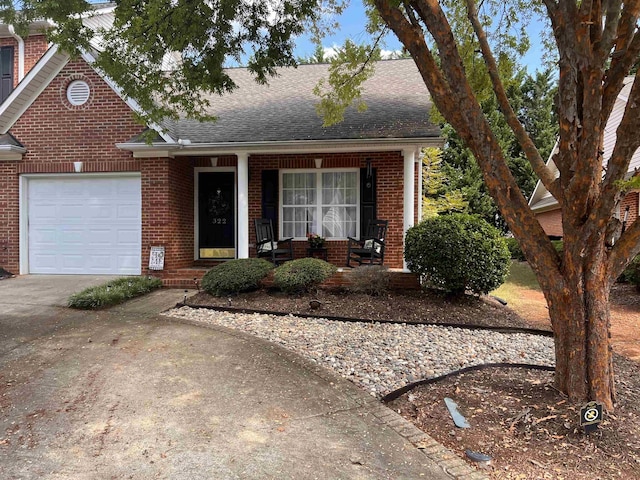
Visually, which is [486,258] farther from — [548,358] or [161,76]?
[161,76]

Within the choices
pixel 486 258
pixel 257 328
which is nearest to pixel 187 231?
pixel 257 328

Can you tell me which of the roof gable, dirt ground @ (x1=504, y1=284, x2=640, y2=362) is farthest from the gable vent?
dirt ground @ (x1=504, y1=284, x2=640, y2=362)

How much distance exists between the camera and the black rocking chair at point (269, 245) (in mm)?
8852

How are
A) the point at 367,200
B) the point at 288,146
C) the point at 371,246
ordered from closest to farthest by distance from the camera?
the point at 288,146 < the point at 371,246 < the point at 367,200

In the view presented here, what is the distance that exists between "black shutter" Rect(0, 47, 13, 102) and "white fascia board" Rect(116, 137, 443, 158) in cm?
557

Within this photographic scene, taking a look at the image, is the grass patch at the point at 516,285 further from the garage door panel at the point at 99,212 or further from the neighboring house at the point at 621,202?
the garage door panel at the point at 99,212

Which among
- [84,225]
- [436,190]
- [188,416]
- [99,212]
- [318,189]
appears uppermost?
[436,190]

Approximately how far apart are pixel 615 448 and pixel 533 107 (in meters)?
28.3

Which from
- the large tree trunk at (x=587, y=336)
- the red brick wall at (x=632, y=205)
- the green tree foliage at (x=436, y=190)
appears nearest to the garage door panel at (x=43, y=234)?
the large tree trunk at (x=587, y=336)

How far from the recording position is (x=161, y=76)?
21.2 ft

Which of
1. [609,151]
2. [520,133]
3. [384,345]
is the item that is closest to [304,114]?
[384,345]

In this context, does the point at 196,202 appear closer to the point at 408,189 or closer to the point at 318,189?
the point at 318,189

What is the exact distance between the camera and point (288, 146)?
8508mm

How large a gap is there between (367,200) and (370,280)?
256 cm
